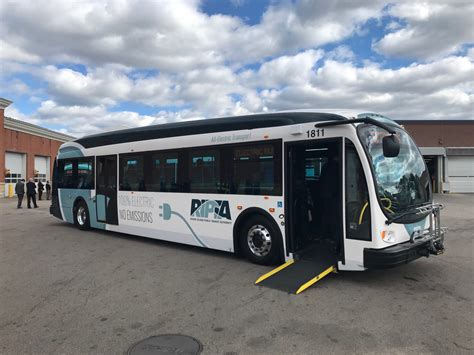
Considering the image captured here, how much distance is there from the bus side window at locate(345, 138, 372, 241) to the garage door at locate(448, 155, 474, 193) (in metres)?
32.9

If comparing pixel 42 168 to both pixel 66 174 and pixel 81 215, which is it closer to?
pixel 66 174

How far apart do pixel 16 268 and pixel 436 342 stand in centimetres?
714

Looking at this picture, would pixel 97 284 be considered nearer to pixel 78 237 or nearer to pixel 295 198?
pixel 295 198

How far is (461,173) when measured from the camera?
3419 cm

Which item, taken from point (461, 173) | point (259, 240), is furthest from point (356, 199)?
point (461, 173)

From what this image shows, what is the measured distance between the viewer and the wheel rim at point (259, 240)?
7.06 m

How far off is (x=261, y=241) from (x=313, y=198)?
4.30ft

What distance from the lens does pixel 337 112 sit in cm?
645

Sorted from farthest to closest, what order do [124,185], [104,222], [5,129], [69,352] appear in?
[5,129], [104,222], [124,185], [69,352]

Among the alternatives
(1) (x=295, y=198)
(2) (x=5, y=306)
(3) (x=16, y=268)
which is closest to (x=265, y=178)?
(1) (x=295, y=198)

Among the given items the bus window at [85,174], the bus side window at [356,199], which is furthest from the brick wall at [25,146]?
the bus side window at [356,199]

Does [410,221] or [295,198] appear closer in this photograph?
[410,221]

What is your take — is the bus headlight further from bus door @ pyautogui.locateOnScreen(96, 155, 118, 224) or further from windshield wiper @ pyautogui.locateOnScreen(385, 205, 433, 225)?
bus door @ pyautogui.locateOnScreen(96, 155, 118, 224)

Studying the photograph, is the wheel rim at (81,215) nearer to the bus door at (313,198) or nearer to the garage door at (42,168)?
the bus door at (313,198)
